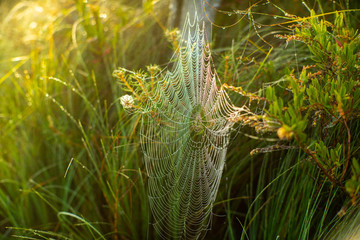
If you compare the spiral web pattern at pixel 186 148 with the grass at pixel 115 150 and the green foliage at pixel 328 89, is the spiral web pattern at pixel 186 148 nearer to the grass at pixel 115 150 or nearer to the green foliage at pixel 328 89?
the grass at pixel 115 150

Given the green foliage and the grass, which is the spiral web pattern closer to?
the grass

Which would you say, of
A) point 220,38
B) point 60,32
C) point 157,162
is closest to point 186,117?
point 157,162

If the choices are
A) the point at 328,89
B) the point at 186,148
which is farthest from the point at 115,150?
the point at 328,89

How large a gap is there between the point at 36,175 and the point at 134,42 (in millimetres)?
1137

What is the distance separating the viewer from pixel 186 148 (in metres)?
1.82

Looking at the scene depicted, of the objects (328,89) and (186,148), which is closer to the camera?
(328,89)

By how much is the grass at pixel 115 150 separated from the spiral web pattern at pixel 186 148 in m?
0.09

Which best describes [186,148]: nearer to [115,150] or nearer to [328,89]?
[115,150]

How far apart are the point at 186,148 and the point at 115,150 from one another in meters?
0.36

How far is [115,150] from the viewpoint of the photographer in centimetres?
186

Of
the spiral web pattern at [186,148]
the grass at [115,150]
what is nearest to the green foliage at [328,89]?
the grass at [115,150]

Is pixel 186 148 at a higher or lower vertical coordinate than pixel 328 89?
lower

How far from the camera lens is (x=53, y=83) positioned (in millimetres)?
2387

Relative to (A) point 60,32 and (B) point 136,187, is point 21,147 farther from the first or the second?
(A) point 60,32
